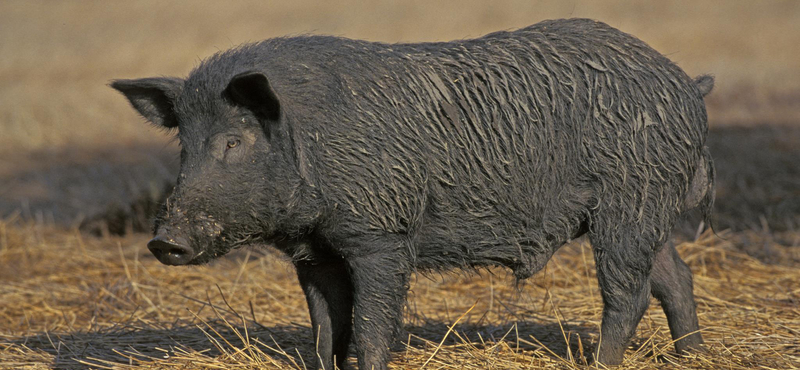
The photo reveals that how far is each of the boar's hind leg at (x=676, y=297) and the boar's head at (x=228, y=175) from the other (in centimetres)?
193

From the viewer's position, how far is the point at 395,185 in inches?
146

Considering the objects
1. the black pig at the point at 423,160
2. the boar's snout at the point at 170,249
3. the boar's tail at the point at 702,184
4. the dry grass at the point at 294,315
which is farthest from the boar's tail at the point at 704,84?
the boar's snout at the point at 170,249

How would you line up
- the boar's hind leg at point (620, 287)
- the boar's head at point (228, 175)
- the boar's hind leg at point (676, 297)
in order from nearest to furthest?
the boar's head at point (228, 175) < the boar's hind leg at point (620, 287) < the boar's hind leg at point (676, 297)

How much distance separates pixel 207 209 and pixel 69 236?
4502 mm

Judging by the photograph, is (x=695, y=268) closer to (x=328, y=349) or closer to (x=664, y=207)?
(x=664, y=207)

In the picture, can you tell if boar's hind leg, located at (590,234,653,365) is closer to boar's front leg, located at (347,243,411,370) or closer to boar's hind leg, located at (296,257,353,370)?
boar's front leg, located at (347,243,411,370)

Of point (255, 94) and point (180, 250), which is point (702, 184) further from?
point (180, 250)

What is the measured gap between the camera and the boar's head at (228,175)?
11.7 ft

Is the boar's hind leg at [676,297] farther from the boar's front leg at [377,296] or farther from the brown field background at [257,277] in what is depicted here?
the boar's front leg at [377,296]

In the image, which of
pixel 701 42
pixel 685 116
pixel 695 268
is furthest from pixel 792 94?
pixel 685 116

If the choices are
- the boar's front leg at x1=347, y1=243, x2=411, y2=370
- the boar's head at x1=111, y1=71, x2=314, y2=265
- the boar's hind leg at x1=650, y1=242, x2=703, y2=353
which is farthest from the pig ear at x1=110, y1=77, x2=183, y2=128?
the boar's hind leg at x1=650, y1=242, x2=703, y2=353

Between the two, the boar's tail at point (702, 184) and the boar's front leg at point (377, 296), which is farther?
the boar's tail at point (702, 184)

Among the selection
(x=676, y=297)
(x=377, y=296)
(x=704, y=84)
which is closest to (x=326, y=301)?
(x=377, y=296)

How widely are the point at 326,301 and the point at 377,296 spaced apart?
51cm
